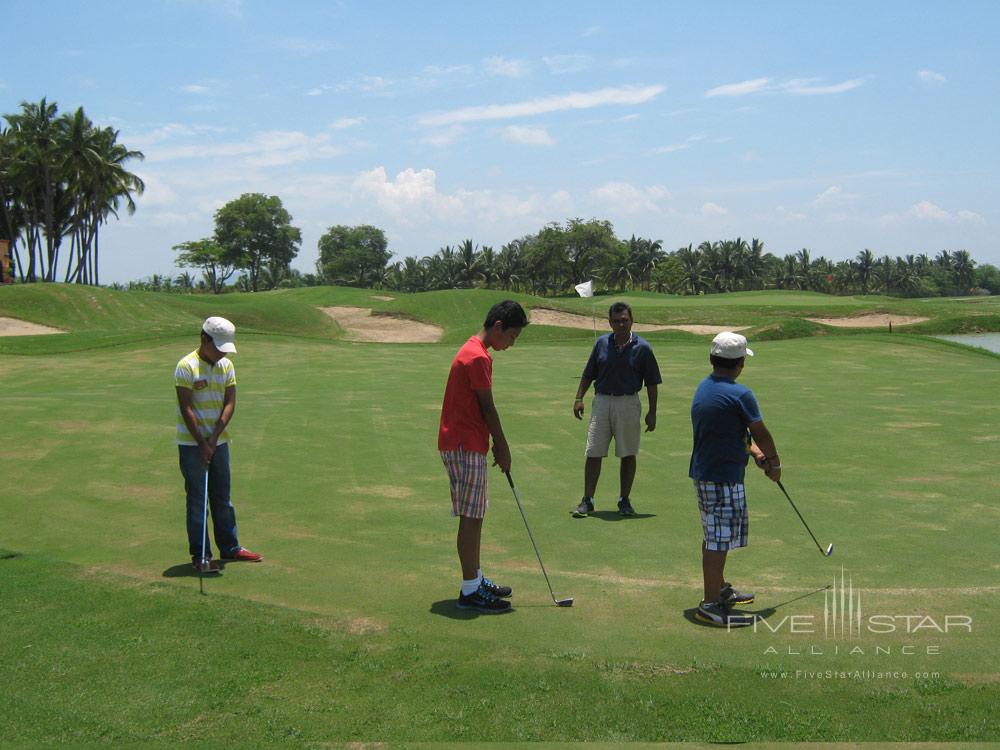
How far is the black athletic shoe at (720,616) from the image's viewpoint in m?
6.01

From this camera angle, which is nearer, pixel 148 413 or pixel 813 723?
pixel 813 723

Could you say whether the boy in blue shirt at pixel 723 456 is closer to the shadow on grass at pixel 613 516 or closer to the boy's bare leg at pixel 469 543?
the boy's bare leg at pixel 469 543

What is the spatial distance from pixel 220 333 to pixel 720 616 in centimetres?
441

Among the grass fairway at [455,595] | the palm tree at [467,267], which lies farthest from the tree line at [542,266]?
the grass fairway at [455,595]

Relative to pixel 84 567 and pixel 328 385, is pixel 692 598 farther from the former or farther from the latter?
pixel 328 385

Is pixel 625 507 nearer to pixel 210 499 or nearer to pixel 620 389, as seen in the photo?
pixel 620 389

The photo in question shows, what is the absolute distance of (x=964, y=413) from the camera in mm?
16062

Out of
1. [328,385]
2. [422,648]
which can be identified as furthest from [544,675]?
[328,385]

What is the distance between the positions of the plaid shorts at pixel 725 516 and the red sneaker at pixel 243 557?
368 cm

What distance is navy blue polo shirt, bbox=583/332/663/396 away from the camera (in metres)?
9.77

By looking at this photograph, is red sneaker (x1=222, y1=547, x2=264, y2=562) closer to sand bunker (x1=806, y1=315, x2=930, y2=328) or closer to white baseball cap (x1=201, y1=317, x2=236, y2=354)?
white baseball cap (x1=201, y1=317, x2=236, y2=354)

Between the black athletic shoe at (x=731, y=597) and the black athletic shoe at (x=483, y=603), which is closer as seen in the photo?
the black athletic shoe at (x=731, y=597)

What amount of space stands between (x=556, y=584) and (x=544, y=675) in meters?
1.94

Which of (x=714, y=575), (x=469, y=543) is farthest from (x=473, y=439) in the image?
(x=714, y=575)
